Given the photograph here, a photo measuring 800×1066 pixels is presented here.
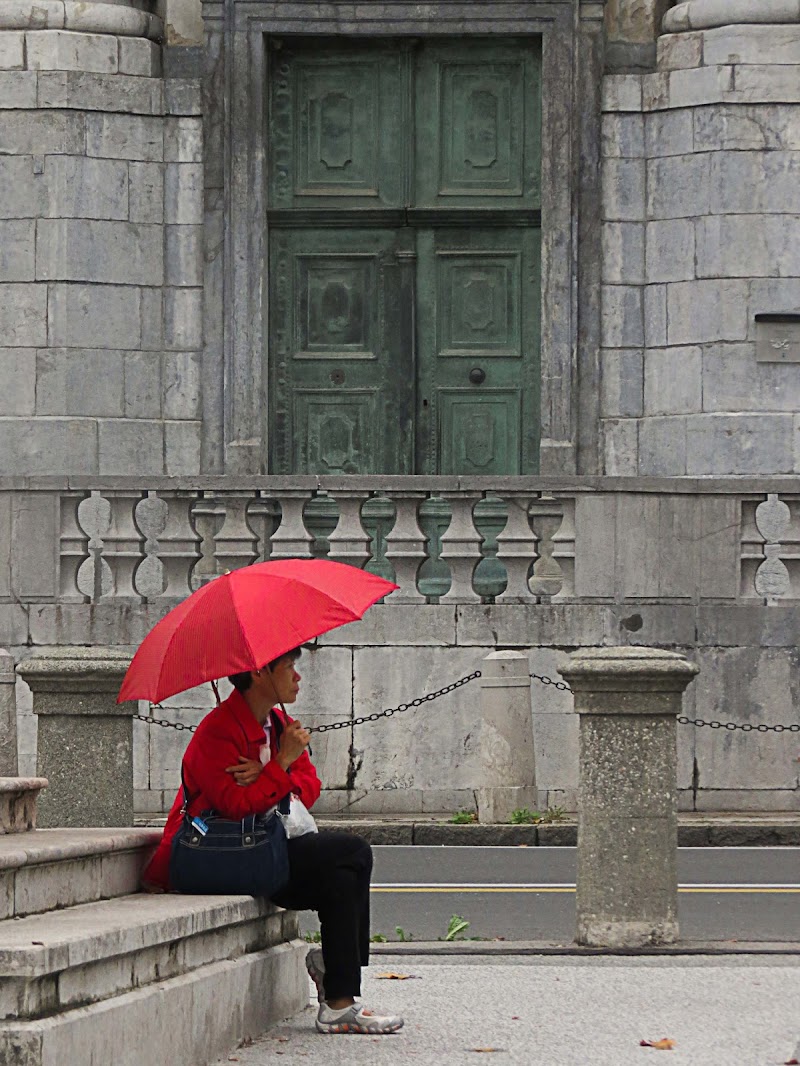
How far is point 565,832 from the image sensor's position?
53.2ft

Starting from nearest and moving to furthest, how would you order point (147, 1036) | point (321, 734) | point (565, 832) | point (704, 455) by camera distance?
point (147, 1036) < point (565, 832) < point (321, 734) < point (704, 455)

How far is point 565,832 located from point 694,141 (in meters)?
7.33

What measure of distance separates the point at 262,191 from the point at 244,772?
13997mm

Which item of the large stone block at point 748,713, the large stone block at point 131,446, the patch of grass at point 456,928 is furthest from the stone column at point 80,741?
the large stone block at point 131,446

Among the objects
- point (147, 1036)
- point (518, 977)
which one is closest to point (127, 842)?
point (147, 1036)

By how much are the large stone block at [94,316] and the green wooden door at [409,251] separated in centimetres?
133

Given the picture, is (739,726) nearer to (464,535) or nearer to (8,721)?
(464,535)

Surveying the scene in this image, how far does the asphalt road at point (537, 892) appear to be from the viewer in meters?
11.8

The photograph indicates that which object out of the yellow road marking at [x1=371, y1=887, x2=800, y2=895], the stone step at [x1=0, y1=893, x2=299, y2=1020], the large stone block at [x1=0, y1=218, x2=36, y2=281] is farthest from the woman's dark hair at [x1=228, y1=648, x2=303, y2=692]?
the large stone block at [x1=0, y1=218, x2=36, y2=281]

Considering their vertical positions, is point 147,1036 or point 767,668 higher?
point 767,668

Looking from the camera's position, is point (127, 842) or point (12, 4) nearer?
point (127, 842)

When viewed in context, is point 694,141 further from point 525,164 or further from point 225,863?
point 225,863

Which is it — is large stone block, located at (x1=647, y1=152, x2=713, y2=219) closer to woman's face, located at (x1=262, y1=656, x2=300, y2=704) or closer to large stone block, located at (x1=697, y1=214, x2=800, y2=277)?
large stone block, located at (x1=697, y1=214, x2=800, y2=277)

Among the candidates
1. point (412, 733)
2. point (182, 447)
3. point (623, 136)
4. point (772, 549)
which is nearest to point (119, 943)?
point (412, 733)
